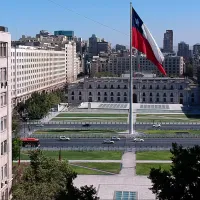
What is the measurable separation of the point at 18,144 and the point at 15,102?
43610mm

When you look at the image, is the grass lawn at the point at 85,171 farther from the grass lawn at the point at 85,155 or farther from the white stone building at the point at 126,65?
the white stone building at the point at 126,65

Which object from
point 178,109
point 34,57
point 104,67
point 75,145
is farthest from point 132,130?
point 104,67

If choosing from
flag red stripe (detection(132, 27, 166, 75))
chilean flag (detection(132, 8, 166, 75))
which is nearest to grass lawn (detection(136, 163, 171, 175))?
chilean flag (detection(132, 8, 166, 75))

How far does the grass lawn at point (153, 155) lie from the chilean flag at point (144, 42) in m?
8.83

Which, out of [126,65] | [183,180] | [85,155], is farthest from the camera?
[126,65]

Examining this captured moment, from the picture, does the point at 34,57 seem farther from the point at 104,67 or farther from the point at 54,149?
the point at 104,67

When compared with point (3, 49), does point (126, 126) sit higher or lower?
lower

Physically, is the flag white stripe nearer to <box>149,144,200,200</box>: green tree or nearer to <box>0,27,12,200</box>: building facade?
<box>0,27,12,200</box>: building facade

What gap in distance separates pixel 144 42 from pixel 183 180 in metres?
33.6

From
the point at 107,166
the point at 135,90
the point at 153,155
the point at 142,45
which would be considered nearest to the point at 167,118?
the point at 135,90

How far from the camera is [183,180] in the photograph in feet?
51.5

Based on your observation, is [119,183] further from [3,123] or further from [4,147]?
Answer: [3,123]

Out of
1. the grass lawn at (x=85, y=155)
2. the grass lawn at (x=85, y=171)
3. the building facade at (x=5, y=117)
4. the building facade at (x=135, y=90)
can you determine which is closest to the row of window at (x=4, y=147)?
the building facade at (x=5, y=117)

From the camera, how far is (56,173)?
25.3 m
